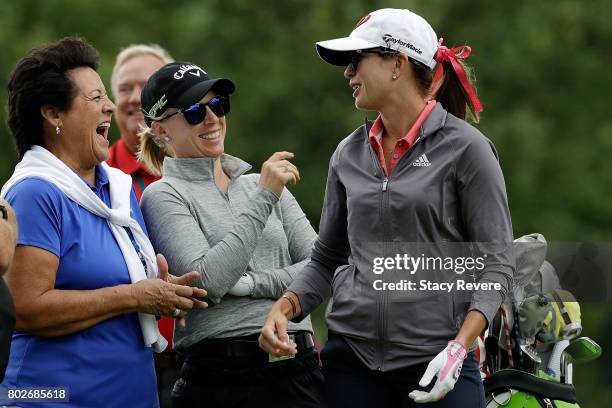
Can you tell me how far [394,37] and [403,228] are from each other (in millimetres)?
661

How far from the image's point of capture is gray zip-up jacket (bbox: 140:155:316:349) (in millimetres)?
4598

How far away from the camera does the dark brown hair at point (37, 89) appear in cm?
457

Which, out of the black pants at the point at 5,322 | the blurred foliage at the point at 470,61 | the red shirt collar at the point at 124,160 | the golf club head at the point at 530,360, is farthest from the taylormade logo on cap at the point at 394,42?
the blurred foliage at the point at 470,61

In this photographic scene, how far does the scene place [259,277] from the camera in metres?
4.73

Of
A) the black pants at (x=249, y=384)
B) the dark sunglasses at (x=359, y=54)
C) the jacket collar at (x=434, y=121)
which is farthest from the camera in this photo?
the black pants at (x=249, y=384)

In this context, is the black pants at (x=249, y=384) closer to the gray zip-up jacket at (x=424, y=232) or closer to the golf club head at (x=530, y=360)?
the gray zip-up jacket at (x=424, y=232)

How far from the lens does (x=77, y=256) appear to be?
436 cm

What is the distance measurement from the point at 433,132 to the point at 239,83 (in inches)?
520

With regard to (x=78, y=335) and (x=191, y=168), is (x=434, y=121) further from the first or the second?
(x=78, y=335)

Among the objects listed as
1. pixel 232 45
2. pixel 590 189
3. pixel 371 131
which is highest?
pixel 371 131

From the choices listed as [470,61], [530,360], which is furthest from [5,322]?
[470,61]

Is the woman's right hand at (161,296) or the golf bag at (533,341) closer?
the woman's right hand at (161,296)

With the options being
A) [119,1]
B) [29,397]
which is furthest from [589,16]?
[29,397]

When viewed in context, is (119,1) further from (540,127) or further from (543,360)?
(543,360)
